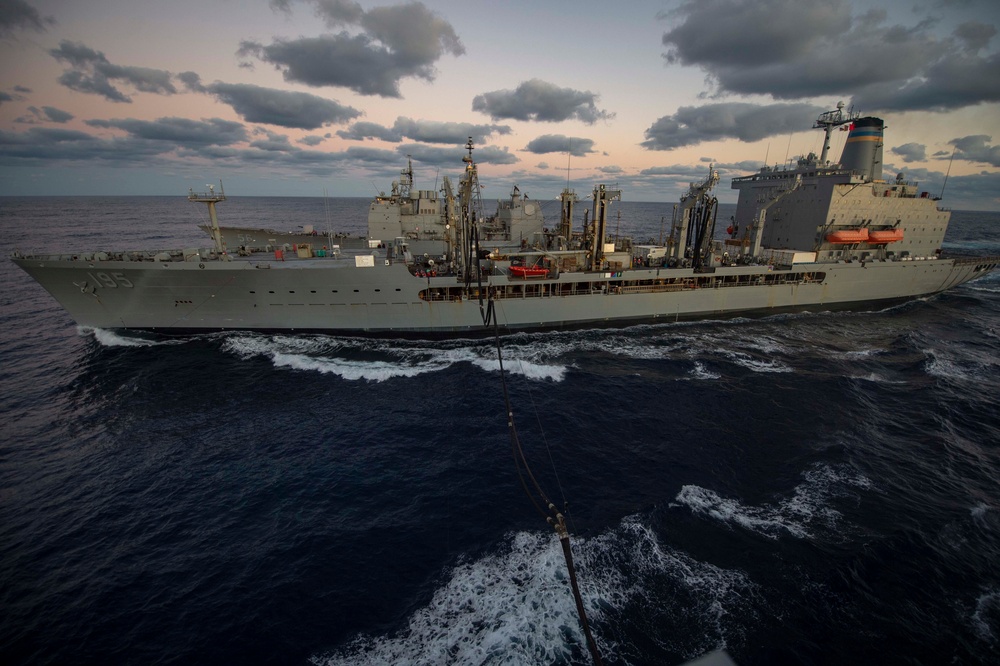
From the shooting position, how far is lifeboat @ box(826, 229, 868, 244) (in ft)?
121

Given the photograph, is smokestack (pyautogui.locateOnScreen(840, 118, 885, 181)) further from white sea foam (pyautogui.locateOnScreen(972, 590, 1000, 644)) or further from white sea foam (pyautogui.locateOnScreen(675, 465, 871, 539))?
white sea foam (pyautogui.locateOnScreen(972, 590, 1000, 644))

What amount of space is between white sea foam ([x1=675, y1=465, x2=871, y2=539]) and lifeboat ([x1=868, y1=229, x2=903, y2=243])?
33.6 metres

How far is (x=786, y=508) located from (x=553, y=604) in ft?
29.4

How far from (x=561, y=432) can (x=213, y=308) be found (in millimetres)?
25441

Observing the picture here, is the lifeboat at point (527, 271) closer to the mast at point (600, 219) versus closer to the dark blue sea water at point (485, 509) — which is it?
the mast at point (600, 219)

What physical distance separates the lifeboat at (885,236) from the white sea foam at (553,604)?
1628 inches

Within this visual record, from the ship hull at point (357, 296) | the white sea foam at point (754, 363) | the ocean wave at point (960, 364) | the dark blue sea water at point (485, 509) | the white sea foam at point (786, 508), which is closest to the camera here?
the dark blue sea water at point (485, 509)

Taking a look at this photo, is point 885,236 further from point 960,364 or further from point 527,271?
point 527,271

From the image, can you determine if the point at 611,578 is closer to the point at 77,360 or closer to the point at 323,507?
the point at 323,507

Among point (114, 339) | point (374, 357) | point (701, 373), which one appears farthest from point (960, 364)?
point (114, 339)

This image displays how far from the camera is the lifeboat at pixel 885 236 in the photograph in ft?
124

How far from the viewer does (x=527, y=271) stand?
30297mm

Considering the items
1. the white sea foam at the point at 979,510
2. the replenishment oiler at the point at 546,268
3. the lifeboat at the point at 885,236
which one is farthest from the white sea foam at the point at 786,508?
the lifeboat at the point at 885,236

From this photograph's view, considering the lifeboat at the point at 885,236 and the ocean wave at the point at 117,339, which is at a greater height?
the lifeboat at the point at 885,236
